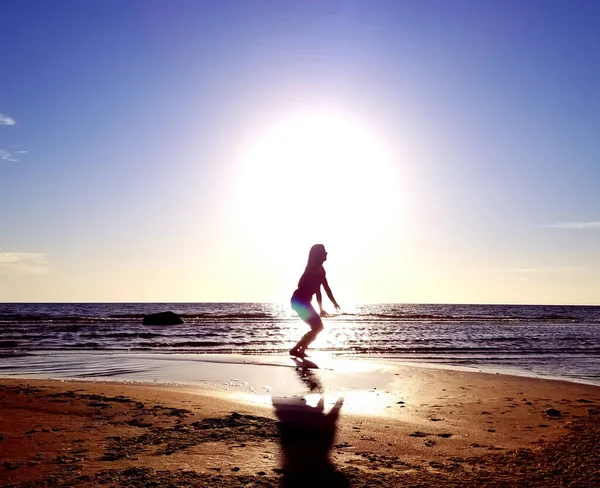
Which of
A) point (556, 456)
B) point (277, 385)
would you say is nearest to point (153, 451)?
point (556, 456)

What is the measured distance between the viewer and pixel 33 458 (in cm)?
373

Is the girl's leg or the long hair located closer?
the long hair

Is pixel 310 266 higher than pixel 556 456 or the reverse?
higher

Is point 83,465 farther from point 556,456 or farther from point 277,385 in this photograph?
point 277,385

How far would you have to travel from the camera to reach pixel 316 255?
10.1 metres

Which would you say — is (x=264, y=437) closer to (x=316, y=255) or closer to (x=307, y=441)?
(x=307, y=441)

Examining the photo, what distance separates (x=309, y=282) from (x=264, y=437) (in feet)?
19.1

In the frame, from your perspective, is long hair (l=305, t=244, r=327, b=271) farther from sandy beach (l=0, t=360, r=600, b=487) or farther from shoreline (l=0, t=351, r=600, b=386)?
sandy beach (l=0, t=360, r=600, b=487)

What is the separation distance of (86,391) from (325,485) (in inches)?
181

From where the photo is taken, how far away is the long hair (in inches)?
396

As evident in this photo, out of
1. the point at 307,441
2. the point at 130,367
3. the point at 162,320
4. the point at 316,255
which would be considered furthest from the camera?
the point at 162,320

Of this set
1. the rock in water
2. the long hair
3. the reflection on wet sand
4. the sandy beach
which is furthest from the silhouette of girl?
the rock in water

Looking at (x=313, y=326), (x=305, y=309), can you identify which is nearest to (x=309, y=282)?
(x=305, y=309)

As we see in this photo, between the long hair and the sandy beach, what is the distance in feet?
9.69
